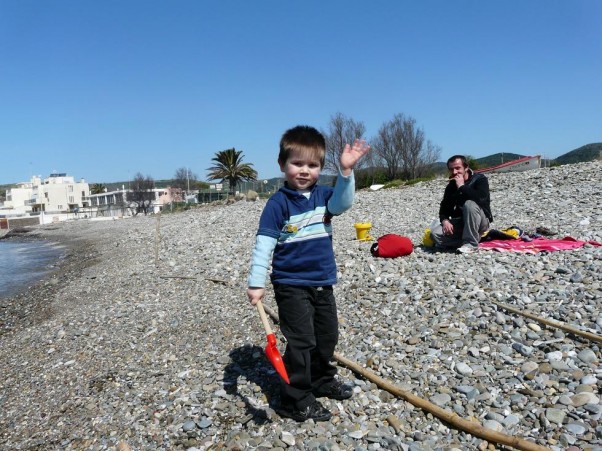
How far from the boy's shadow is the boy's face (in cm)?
162

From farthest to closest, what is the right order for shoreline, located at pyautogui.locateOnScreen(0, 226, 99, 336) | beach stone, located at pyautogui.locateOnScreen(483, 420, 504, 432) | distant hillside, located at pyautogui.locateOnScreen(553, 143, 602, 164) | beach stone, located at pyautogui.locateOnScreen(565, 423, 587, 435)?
distant hillside, located at pyautogui.locateOnScreen(553, 143, 602, 164) → shoreline, located at pyautogui.locateOnScreen(0, 226, 99, 336) → beach stone, located at pyautogui.locateOnScreen(483, 420, 504, 432) → beach stone, located at pyautogui.locateOnScreen(565, 423, 587, 435)

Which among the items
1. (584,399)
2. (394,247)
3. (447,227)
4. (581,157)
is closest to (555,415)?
(584,399)

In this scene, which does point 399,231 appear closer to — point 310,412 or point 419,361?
point 419,361

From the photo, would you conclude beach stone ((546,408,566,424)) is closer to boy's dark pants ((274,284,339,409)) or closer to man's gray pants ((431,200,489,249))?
boy's dark pants ((274,284,339,409))

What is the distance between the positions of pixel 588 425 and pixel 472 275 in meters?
2.91

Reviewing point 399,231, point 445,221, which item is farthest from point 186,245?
point 445,221

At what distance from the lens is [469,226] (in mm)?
6840

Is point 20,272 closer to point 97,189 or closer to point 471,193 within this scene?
point 471,193

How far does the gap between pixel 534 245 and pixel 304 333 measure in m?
4.80

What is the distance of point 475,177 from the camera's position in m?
6.96

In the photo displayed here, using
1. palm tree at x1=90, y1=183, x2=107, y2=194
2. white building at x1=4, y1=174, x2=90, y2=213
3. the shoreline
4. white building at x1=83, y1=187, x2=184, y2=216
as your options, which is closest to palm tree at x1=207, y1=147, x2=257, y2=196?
white building at x1=83, y1=187, x2=184, y2=216

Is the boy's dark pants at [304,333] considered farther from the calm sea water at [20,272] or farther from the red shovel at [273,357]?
the calm sea water at [20,272]

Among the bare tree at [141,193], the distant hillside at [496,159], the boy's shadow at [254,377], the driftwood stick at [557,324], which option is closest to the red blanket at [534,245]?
the driftwood stick at [557,324]

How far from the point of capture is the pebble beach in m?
3.01
